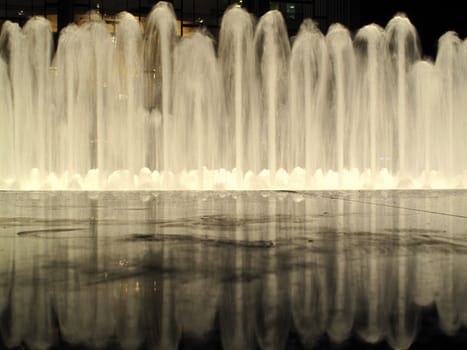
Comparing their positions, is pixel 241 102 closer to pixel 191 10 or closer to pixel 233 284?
pixel 233 284

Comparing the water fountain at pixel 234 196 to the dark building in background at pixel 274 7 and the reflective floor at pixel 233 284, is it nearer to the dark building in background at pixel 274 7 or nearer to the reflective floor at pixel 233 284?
the reflective floor at pixel 233 284

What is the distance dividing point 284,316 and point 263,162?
17.5 metres

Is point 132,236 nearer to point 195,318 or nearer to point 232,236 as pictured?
point 232,236

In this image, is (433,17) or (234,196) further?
(433,17)

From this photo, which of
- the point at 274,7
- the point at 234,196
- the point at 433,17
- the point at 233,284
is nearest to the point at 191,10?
the point at 274,7

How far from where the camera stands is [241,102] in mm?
14992

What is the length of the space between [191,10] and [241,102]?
2241 centimetres

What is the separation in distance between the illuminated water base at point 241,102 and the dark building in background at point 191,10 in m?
19.0

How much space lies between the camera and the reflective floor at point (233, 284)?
2.18 meters

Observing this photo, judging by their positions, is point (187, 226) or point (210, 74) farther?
point (210, 74)

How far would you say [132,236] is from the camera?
4777mm

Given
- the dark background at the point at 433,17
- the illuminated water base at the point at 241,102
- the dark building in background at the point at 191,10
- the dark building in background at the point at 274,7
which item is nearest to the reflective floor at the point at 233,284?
the illuminated water base at the point at 241,102

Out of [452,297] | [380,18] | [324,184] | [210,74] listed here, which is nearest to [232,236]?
[452,297]

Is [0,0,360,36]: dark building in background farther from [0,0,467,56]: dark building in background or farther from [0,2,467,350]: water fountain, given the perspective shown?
[0,2,467,350]: water fountain
